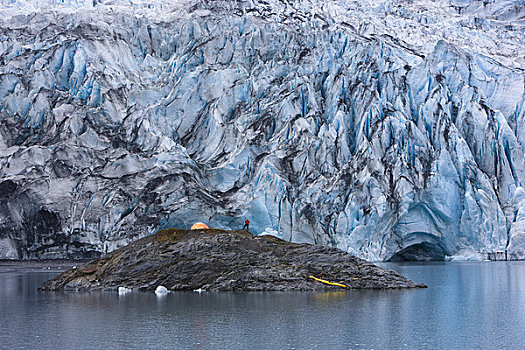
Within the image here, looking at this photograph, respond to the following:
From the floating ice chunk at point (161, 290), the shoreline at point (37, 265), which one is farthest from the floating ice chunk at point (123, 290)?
the shoreline at point (37, 265)

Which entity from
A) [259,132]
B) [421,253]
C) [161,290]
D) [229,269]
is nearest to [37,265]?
[259,132]

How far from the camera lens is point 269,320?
13016 millimetres

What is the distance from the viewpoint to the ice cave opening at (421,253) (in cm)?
3817

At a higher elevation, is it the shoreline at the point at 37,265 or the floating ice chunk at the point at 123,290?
the shoreline at the point at 37,265

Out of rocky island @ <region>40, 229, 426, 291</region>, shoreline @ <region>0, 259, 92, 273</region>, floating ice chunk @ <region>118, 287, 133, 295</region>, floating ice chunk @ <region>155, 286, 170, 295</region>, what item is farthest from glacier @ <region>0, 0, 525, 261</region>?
floating ice chunk @ <region>155, 286, 170, 295</region>

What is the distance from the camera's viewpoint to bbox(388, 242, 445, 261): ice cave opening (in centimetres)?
3817

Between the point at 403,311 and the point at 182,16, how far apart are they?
36.0 m

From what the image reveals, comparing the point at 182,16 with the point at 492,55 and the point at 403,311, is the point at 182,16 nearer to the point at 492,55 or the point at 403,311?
the point at 492,55

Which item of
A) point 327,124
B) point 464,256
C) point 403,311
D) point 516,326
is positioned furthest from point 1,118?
point 516,326

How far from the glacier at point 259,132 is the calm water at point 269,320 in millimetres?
14639

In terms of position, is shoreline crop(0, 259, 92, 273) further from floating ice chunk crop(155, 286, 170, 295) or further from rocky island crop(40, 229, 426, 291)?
floating ice chunk crop(155, 286, 170, 295)

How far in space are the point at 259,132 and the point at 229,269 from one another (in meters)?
18.5

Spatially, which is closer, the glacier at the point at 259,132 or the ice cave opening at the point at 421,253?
the glacier at the point at 259,132

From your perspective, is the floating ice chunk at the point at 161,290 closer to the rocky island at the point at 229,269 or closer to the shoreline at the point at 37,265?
the rocky island at the point at 229,269
